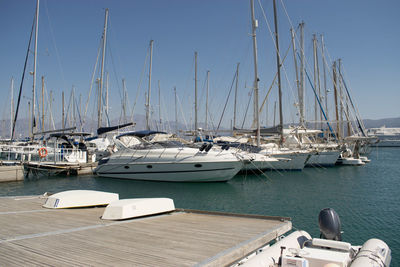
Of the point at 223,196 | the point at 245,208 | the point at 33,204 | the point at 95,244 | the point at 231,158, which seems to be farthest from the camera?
the point at 231,158

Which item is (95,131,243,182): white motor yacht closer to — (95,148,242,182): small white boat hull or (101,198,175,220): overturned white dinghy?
(95,148,242,182): small white boat hull

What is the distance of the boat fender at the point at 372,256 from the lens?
5.42 meters

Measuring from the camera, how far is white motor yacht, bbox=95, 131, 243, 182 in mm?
21609

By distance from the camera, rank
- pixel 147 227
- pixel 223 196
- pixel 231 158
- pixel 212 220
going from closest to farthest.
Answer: pixel 147 227, pixel 212 220, pixel 223 196, pixel 231 158

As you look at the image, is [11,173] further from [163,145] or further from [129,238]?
[129,238]

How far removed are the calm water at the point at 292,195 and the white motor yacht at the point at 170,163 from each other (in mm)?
667

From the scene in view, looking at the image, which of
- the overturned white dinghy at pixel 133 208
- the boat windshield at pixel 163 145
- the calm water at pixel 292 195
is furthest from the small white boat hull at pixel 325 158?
the overturned white dinghy at pixel 133 208

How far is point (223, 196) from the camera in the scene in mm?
17984

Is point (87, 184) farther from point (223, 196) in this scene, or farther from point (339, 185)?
point (339, 185)

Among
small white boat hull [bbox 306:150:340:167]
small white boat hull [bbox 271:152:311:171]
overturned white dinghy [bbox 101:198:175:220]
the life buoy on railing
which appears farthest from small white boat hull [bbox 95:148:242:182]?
small white boat hull [bbox 306:150:340:167]

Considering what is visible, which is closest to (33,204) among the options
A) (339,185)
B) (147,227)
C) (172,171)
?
(147,227)

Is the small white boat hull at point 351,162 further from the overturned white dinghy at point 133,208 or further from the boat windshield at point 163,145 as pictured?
the overturned white dinghy at point 133,208

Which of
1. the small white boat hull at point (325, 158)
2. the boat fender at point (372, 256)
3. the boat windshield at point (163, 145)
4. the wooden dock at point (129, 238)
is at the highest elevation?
the boat windshield at point (163, 145)

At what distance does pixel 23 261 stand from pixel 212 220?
188 inches
